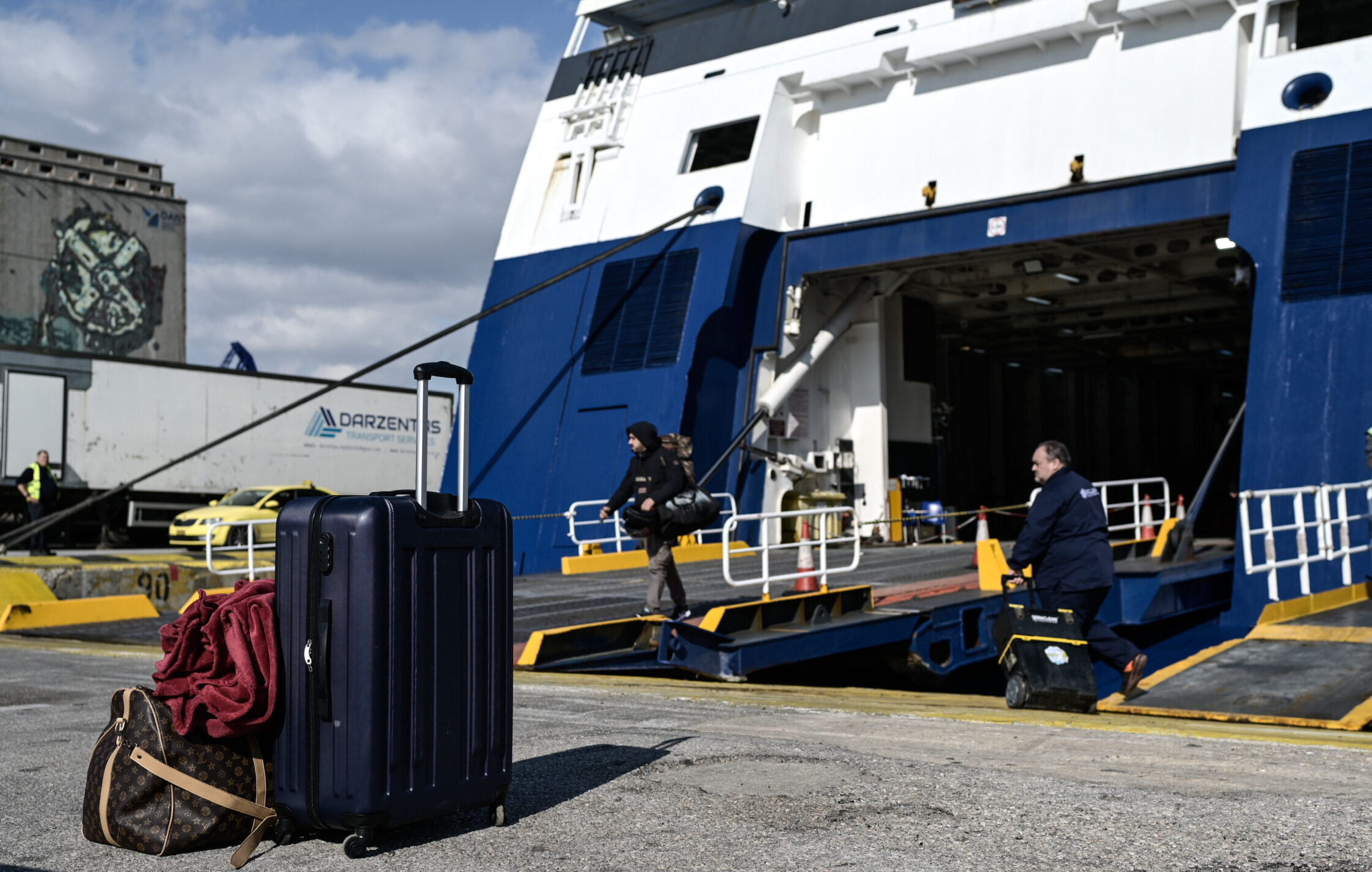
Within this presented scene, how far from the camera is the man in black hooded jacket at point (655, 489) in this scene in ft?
32.7

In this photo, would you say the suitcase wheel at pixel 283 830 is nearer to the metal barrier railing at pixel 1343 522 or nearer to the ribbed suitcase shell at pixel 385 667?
the ribbed suitcase shell at pixel 385 667

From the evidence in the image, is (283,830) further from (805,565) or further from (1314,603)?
(1314,603)

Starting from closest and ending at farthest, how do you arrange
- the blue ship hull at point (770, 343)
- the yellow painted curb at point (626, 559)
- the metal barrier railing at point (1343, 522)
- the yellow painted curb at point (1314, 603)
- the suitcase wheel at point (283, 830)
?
1. the suitcase wheel at point (283, 830)
2. the yellow painted curb at point (1314, 603)
3. the metal barrier railing at point (1343, 522)
4. the blue ship hull at point (770, 343)
5. the yellow painted curb at point (626, 559)

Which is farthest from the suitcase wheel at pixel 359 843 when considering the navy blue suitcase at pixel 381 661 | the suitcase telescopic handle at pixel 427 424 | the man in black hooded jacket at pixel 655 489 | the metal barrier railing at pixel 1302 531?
the metal barrier railing at pixel 1302 531

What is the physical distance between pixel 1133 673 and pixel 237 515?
18672 mm

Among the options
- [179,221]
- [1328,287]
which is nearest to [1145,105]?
[1328,287]

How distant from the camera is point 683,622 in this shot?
926cm

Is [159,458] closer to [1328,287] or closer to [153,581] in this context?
[153,581]

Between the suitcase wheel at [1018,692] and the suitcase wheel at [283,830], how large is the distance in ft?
16.3

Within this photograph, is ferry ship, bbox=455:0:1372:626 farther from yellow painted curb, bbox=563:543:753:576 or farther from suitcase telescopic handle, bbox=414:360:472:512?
suitcase telescopic handle, bbox=414:360:472:512

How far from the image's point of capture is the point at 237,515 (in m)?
23.0

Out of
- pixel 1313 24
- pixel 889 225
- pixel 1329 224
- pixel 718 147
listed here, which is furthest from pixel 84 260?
pixel 1329 224

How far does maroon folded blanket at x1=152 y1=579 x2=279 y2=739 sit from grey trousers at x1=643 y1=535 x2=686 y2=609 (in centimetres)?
623

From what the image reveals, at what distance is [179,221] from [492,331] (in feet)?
156
